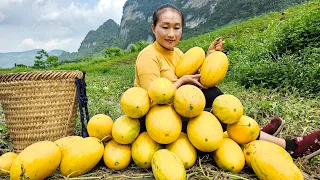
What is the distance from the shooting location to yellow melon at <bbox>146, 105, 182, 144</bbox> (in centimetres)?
216

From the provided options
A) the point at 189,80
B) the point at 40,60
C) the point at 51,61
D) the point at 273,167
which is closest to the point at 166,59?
the point at 189,80

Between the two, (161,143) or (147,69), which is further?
(147,69)

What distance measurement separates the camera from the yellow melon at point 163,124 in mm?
2156

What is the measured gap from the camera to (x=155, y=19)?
3.02 metres

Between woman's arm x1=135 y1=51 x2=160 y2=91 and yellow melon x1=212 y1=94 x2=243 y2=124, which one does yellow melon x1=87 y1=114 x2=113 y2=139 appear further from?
yellow melon x1=212 y1=94 x2=243 y2=124

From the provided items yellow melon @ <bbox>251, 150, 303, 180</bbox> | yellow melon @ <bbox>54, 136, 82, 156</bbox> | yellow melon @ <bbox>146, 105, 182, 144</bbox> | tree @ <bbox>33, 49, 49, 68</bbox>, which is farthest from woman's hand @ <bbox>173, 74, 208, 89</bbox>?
tree @ <bbox>33, 49, 49, 68</bbox>

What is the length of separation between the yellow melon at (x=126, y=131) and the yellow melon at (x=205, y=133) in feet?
1.39

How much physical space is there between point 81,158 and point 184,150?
0.77 meters

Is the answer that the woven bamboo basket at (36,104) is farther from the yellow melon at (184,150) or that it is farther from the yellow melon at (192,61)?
the yellow melon at (184,150)

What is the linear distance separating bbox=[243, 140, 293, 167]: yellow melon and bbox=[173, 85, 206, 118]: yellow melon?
1.51 ft

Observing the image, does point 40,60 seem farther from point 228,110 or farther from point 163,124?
point 228,110

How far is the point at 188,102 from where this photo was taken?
84.4 inches

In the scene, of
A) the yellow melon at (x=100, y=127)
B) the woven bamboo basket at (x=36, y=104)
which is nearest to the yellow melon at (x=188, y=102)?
the yellow melon at (x=100, y=127)

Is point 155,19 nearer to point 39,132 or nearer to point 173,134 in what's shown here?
point 173,134
